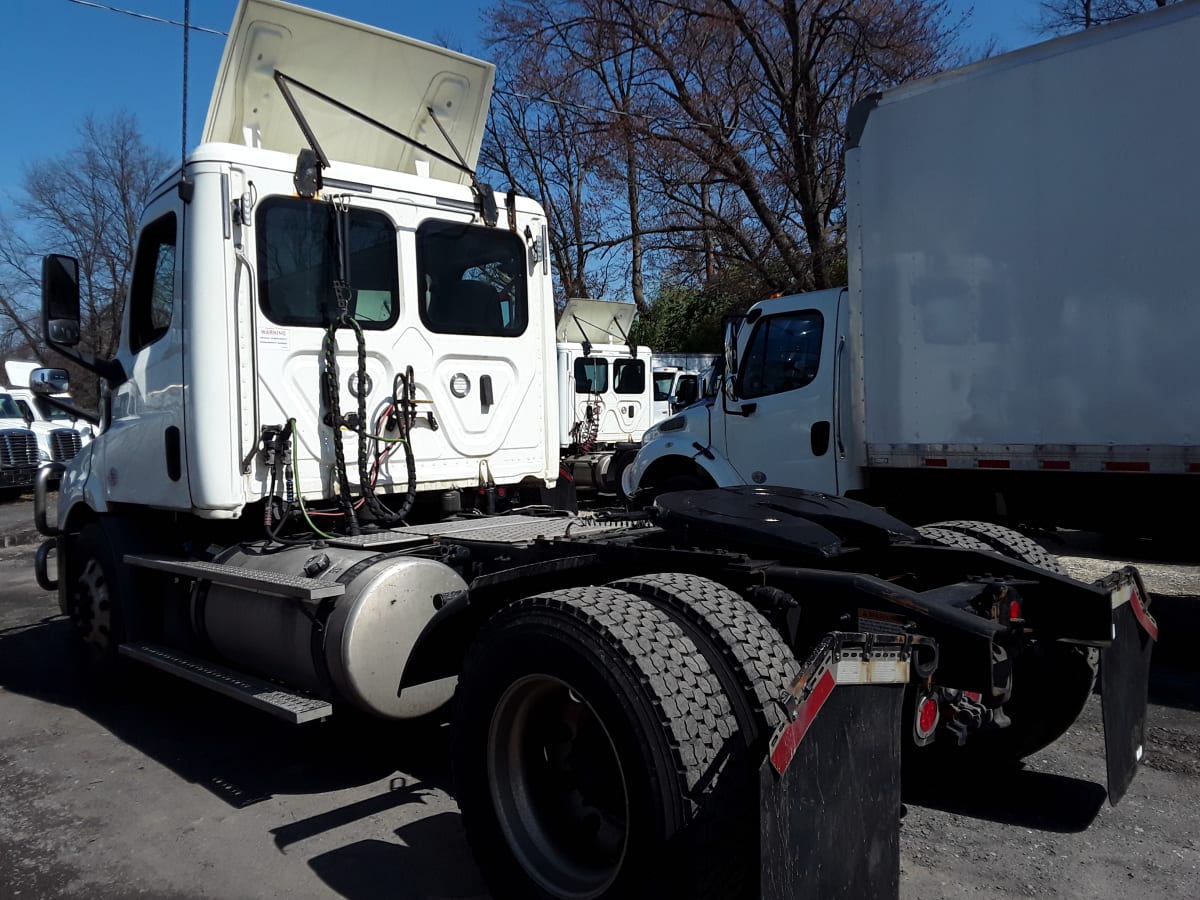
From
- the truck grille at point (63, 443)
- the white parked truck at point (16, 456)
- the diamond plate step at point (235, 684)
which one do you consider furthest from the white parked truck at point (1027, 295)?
the truck grille at point (63, 443)

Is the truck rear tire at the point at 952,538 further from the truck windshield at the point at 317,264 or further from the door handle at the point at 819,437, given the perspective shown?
the door handle at the point at 819,437

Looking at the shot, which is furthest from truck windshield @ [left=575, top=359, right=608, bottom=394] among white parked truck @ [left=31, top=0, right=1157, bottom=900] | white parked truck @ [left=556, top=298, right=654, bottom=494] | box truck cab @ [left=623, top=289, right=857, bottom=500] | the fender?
white parked truck @ [left=31, top=0, right=1157, bottom=900]

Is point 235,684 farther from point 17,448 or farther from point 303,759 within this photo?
point 17,448

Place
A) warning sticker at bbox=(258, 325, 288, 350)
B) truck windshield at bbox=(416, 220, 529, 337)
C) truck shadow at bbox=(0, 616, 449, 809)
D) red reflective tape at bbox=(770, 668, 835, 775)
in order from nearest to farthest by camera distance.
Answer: red reflective tape at bbox=(770, 668, 835, 775) → truck shadow at bbox=(0, 616, 449, 809) → warning sticker at bbox=(258, 325, 288, 350) → truck windshield at bbox=(416, 220, 529, 337)

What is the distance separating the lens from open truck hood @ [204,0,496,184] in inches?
205

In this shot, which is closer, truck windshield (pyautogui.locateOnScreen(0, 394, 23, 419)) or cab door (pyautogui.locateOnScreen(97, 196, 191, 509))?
cab door (pyautogui.locateOnScreen(97, 196, 191, 509))

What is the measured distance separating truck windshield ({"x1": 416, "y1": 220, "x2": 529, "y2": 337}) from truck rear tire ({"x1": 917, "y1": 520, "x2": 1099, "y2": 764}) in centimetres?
279

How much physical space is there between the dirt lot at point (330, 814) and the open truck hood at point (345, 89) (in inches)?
129

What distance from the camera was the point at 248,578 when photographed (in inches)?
179

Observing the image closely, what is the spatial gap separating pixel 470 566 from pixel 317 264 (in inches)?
75.7

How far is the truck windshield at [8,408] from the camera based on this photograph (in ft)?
71.4

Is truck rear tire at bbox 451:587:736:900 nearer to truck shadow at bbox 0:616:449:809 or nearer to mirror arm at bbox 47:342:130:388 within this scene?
truck shadow at bbox 0:616:449:809

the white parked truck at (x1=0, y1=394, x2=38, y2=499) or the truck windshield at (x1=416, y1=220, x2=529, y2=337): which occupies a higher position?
the truck windshield at (x1=416, y1=220, x2=529, y2=337)

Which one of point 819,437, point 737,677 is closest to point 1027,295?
point 819,437
